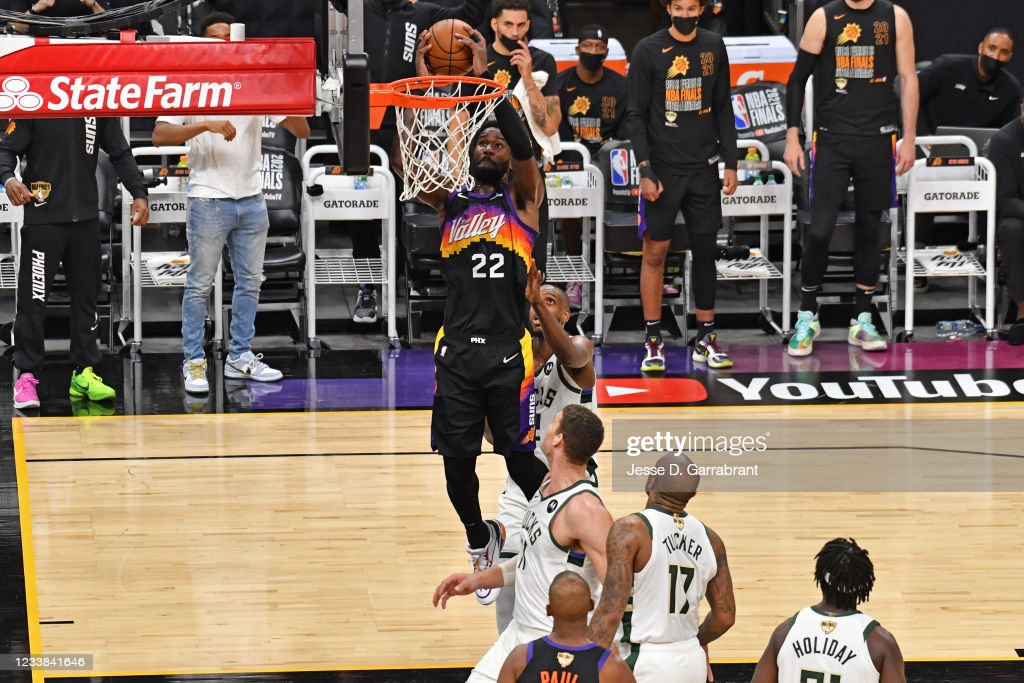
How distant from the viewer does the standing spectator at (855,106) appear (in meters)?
11.4

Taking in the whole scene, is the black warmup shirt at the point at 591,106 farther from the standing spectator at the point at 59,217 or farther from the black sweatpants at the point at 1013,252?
the standing spectator at the point at 59,217

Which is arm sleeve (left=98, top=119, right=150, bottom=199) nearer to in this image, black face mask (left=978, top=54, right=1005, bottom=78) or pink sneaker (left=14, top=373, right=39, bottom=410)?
pink sneaker (left=14, top=373, right=39, bottom=410)

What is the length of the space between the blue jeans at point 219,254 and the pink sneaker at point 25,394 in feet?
3.34

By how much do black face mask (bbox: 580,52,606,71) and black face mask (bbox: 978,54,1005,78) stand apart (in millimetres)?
3155

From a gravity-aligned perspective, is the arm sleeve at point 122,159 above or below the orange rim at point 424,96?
below

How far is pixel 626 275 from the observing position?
13.2 meters

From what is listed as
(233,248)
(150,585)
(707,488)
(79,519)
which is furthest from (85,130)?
(707,488)

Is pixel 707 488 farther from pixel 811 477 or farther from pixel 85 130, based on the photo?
pixel 85 130

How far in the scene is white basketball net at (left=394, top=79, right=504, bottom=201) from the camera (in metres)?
7.62

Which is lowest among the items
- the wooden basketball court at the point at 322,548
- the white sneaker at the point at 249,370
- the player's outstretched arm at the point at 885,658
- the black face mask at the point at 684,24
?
the wooden basketball court at the point at 322,548

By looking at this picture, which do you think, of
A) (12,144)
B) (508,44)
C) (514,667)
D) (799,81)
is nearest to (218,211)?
(12,144)

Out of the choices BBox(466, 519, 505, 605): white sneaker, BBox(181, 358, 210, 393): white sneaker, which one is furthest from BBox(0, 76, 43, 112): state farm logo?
BBox(181, 358, 210, 393): white sneaker

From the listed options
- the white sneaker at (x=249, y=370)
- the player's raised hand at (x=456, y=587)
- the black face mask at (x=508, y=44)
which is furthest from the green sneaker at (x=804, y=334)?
the player's raised hand at (x=456, y=587)

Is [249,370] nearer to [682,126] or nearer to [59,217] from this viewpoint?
[59,217]
